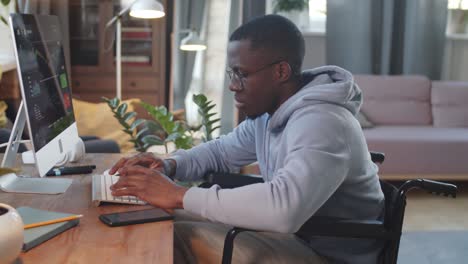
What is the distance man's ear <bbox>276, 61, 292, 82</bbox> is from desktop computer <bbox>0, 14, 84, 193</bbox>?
0.61m

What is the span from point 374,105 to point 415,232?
1656mm

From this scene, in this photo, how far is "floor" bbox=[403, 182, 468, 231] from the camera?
3295 mm

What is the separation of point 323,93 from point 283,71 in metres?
0.15

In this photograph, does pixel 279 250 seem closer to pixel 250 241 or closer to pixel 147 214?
pixel 250 241

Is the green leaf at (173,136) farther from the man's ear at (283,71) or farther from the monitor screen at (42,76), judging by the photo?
the man's ear at (283,71)

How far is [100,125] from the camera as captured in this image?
3.67m

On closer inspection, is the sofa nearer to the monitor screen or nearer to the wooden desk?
the monitor screen

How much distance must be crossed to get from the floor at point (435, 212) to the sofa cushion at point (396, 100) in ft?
2.32

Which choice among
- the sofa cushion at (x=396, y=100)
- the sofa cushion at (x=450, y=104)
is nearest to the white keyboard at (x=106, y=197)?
the sofa cushion at (x=396, y=100)

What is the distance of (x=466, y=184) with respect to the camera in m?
4.34

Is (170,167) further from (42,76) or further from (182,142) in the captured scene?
(182,142)

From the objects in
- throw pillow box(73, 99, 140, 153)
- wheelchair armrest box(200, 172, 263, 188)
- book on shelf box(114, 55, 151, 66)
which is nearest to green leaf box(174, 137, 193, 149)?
wheelchair armrest box(200, 172, 263, 188)

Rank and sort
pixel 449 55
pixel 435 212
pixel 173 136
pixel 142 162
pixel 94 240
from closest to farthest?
pixel 94 240 < pixel 142 162 < pixel 173 136 < pixel 435 212 < pixel 449 55

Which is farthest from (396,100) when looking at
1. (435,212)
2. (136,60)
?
(136,60)
